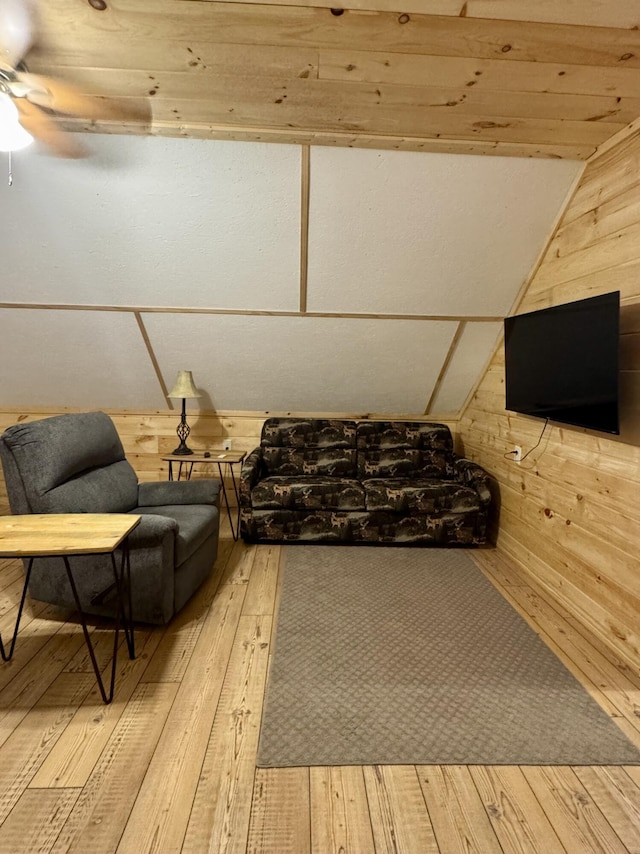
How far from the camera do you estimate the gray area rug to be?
160 cm

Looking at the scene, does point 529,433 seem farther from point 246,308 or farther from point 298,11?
point 298,11

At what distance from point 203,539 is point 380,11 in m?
2.47

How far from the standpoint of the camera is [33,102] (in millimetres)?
1780

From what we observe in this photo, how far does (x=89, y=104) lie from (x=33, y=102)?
335mm

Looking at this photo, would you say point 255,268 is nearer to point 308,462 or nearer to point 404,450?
point 308,462

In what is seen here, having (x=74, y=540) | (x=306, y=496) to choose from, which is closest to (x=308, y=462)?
(x=306, y=496)

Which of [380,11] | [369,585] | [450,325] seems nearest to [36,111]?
[380,11]

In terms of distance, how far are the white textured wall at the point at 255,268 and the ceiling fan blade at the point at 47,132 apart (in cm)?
6

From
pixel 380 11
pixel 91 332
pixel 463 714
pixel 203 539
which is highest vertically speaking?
pixel 380 11

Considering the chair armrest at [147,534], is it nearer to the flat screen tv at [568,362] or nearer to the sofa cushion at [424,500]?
the sofa cushion at [424,500]

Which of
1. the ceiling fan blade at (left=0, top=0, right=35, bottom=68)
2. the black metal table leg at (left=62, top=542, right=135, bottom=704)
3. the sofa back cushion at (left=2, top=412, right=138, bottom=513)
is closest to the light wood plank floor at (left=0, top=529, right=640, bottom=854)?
Answer: the black metal table leg at (left=62, top=542, right=135, bottom=704)

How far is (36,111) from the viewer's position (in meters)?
1.97

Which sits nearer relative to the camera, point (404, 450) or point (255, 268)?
point (255, 268)

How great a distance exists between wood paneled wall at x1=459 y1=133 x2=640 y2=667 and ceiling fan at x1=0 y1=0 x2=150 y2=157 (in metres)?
2.31
